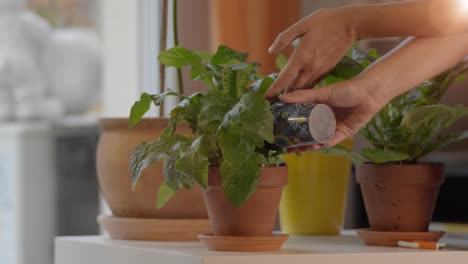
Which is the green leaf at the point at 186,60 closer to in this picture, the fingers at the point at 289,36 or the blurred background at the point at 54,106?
the fingers at the point at 289,36

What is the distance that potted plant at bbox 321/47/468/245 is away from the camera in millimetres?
1258

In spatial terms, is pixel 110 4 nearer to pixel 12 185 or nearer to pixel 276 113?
pixel 12 185

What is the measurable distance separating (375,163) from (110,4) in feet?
5.89

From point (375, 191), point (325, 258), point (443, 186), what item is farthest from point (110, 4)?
point (325, 258)

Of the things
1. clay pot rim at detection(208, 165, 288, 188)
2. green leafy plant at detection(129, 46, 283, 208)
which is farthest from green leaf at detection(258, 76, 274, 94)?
clay pot rim at detection(208, 165, 288, 188)

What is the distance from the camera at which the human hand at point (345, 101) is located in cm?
112

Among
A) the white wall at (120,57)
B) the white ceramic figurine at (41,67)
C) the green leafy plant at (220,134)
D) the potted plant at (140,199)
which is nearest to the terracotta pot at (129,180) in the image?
the potted plant at (140,199)

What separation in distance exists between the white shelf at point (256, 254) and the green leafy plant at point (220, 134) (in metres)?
0.08

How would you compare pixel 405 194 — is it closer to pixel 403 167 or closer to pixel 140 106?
pixel 403 167

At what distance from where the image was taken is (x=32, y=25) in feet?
12.3

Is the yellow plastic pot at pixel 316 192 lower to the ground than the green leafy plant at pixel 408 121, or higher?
lower

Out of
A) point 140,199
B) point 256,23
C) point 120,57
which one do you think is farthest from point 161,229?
point 120,57

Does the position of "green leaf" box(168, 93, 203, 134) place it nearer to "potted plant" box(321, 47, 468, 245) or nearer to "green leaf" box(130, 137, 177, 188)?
"green leaf" box(130, 137, 177, 188)

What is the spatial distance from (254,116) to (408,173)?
0.30 meters
